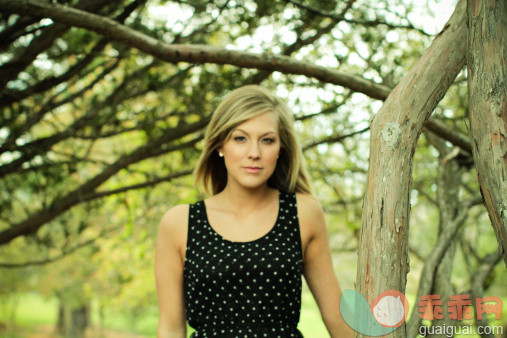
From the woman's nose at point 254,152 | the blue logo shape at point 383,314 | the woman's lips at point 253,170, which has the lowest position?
the blue logo shape at point 383,314

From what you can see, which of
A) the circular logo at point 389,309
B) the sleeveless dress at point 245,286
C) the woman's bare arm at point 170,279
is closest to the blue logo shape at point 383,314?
the circular logo at point 389,309

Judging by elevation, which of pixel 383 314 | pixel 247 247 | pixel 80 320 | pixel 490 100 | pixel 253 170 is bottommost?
pixel 383 314

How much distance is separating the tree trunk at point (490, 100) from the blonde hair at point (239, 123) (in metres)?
1.08

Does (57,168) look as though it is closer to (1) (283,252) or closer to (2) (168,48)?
(2) (168,48)

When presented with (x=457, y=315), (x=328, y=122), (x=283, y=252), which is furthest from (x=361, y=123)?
(x=283, y=252)

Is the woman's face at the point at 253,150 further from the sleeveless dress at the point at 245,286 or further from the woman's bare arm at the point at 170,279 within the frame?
the woman's bare arm at the point at 170,279

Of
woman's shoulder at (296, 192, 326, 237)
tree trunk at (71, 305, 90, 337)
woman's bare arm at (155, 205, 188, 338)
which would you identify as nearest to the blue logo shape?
woman's shoulder at (296, 192, 326, 237)

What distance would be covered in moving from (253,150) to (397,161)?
0.92 metres

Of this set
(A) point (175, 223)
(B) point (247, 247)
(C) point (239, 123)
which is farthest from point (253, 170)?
(A) point (175, 223)

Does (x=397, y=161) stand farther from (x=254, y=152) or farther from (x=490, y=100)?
(x=254, y=152)

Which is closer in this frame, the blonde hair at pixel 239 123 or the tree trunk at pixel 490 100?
the tree trunk at pixel 490 100

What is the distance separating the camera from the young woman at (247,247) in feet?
7.11

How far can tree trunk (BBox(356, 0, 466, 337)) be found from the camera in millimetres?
1336

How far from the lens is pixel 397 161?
4.56ft
